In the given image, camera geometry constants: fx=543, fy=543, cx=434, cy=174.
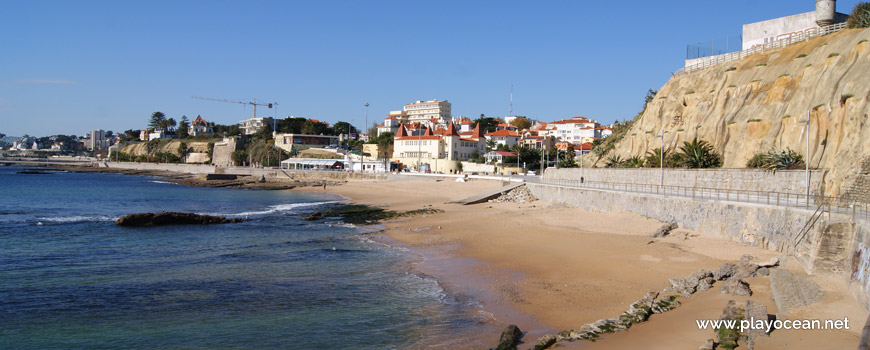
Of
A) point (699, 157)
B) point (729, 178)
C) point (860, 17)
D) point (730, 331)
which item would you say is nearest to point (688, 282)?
point (730, 331)

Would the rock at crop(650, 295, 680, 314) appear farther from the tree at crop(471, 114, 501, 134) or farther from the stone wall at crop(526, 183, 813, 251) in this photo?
the tree at crop(471, 114, 501, 134)

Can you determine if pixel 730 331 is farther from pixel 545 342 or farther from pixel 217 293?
pixel 217 293

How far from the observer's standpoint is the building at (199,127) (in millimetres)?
174875

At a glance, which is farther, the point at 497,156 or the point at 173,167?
the point at 173,167

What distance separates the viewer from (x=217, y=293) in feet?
48.9

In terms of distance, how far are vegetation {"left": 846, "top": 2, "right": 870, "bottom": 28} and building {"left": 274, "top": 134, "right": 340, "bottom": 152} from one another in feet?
348

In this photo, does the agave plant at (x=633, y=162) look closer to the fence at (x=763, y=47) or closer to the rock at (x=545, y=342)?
the fence at (x=763, y=47)

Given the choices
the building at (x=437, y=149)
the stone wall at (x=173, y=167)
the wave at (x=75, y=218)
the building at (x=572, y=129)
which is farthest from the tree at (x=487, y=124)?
the wave at (x=75, y=218)

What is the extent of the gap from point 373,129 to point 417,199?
104196 mm

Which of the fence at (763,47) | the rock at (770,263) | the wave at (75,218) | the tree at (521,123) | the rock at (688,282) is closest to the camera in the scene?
the rock at (688,282)

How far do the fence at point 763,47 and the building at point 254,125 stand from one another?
123838 mm

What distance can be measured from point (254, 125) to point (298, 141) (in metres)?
45.4

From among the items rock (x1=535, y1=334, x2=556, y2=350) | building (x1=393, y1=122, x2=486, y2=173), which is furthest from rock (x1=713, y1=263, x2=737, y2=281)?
building (x1=393, y1=122, x2=486, y2=173)

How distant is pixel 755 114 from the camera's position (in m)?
31.9
